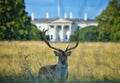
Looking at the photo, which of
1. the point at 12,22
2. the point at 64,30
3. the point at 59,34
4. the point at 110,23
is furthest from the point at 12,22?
the point at 59,34

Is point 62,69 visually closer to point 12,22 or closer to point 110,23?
point 12,22

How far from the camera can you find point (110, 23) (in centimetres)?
6969

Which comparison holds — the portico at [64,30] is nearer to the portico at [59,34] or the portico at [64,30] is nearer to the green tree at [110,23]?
the portico at [59,34]

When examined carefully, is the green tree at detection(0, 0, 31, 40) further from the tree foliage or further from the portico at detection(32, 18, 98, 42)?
the portico at detection(32, 18, 98, 42)

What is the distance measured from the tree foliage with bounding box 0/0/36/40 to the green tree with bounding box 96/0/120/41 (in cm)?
1062

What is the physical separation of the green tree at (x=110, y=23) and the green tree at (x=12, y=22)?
10.6m

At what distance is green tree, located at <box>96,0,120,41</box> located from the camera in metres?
61.2

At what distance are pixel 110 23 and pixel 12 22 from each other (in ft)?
63.9

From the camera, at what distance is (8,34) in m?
55.0

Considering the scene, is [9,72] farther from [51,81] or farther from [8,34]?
[8,34]

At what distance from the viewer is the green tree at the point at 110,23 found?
61188 millimetres

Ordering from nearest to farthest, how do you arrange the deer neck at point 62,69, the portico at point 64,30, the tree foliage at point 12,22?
the portico at point 64,30 < the deer neck at point 62,69 < the tree foliage at point 12,22

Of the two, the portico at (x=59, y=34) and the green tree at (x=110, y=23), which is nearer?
the portico at (x=59, y=34)

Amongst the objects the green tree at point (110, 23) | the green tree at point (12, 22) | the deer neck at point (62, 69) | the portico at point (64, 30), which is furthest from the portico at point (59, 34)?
the green tree at point (110, 23)
